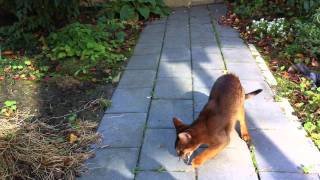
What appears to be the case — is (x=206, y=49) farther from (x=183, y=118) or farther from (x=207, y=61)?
(x=183, y=118)

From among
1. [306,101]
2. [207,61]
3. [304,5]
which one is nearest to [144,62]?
[207,61]

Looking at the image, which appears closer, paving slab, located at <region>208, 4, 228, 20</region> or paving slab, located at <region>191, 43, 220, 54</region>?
paving slab, located at <region>191, 43, 220, 54</region>

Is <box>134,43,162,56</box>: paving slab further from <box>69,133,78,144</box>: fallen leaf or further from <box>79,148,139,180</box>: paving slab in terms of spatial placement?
<box>79,148,139,180</box>: paving slab

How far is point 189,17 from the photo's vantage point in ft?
26.8

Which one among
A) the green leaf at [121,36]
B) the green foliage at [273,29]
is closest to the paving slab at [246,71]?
the green foliage at [273,29]

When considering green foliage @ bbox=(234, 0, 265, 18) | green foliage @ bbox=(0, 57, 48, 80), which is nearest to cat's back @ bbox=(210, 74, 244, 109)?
green foliage @ bbox=(0, 57, 48, 80)

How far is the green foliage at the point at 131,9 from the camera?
781 cm

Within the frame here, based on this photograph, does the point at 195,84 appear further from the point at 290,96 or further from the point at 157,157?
the point at 157,157

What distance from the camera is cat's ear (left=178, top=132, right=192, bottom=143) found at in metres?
3.31

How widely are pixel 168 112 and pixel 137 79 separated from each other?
1.04 m

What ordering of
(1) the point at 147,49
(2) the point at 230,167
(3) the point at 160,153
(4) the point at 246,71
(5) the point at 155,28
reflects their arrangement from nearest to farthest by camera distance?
(2) the point at 230,167
(3) the point at 160,153
(4) the point at 246,71
(1) the point at 147,49
(5) the point at 155,28

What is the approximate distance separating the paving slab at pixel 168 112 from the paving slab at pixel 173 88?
0.45 ft

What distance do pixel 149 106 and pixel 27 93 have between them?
1540mm

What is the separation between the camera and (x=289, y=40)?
6.36 m
